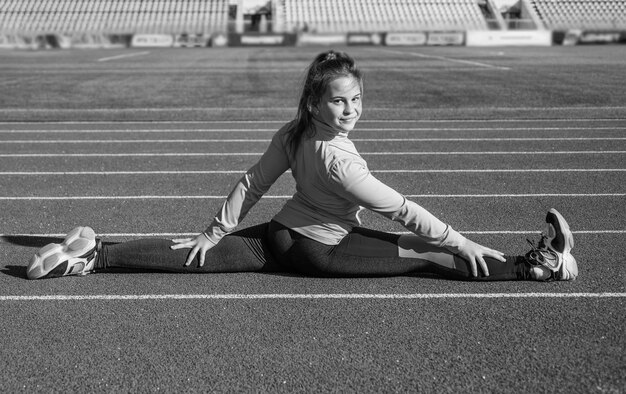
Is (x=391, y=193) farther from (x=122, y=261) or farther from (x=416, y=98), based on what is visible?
(x=416, y=98)

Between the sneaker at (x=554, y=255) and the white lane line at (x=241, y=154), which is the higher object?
the sneaker at (x=554, y=255)

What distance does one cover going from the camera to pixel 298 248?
379 cm

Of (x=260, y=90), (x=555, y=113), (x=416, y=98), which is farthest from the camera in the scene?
(x=260, y=90)

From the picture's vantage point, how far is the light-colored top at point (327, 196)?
3.52 meters

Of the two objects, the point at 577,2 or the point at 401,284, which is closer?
the point at 401,284

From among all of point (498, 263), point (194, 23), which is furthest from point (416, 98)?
point (194, 23)

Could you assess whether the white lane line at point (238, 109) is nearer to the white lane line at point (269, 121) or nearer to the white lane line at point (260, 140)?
the white lane line at point (269, 121)

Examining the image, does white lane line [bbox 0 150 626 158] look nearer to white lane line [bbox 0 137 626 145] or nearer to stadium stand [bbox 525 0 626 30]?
white lane line [bbox 0 137 626 145]

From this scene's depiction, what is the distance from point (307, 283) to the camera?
12.8ft

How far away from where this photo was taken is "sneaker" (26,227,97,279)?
388 cm

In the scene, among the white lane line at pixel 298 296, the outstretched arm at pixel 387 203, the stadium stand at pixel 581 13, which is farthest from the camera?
the stadium stand at pixel 581 13

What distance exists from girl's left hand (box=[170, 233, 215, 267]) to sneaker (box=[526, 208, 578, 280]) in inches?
67.6

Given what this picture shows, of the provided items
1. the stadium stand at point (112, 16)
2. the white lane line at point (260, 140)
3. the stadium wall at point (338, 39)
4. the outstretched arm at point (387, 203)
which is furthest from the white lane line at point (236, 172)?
the stadium stand at point (112, 16)

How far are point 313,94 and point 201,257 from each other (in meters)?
1.08
